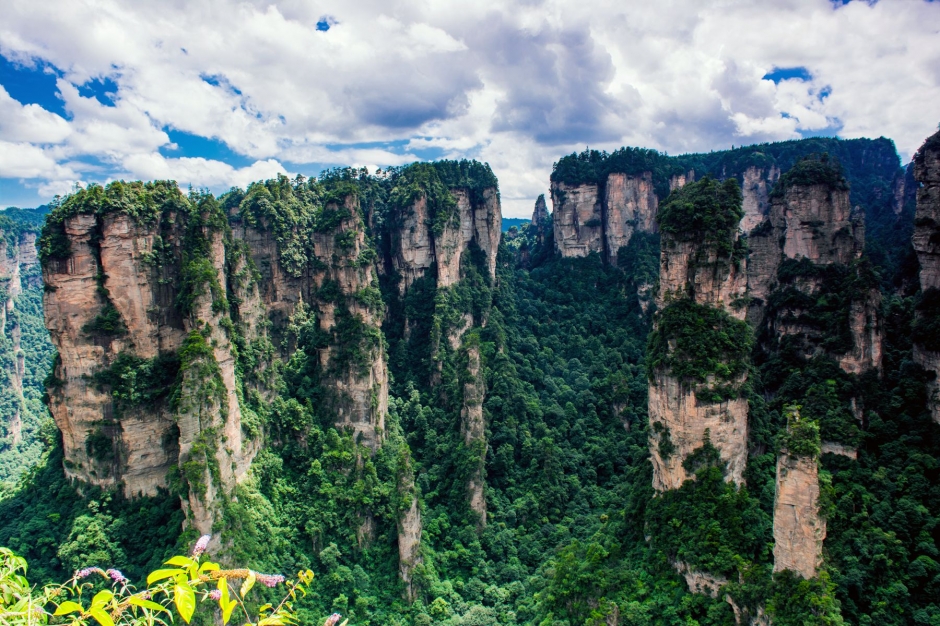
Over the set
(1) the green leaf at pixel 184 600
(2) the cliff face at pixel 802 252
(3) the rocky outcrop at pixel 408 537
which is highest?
(2) the cliff face at pixel 802 252

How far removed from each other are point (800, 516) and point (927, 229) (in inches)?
755

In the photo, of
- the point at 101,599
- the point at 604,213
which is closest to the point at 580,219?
the point at 604,213

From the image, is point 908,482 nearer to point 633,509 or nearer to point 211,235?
point 633,509

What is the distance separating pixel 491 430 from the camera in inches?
1944

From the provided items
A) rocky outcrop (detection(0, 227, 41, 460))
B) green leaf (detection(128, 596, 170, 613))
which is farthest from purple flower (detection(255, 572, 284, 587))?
rocky outcrop (detection(0, 227, 41, 460))

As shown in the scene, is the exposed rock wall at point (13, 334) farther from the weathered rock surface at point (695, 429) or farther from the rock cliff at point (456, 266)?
the weathered rock surface at point (695, 429)

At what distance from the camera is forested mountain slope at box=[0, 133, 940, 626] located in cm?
2633

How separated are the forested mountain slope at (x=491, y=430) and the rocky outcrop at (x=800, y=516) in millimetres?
101

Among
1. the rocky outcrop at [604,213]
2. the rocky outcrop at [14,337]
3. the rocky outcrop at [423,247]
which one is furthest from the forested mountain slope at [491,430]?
the rocky outcrop at [14,337]

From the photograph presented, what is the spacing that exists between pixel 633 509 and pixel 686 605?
7382 mm

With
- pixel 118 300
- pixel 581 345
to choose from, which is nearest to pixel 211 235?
pixel 118 300

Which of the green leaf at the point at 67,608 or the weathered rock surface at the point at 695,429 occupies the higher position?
the green leaf at the point at 67,608

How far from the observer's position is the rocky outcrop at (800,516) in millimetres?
21953

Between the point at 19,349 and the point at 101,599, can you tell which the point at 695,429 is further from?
the point at 19,349
